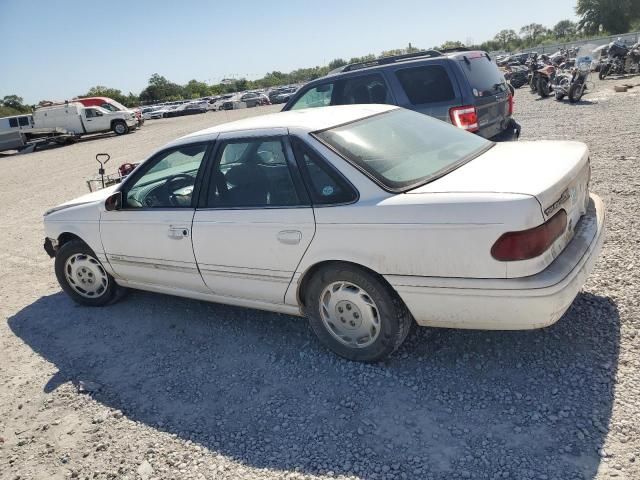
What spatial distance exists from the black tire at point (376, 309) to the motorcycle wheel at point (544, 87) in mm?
17842

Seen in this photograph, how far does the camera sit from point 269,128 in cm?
349

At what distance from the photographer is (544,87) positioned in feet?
59.4

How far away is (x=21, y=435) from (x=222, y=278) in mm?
1588

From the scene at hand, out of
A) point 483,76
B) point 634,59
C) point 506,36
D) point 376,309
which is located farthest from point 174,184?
point 506,36

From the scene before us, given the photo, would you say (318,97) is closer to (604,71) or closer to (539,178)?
(539,178)

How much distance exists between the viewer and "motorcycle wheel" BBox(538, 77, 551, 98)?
59.2 feet

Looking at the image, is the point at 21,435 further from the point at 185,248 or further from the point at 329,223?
the point at 329,223

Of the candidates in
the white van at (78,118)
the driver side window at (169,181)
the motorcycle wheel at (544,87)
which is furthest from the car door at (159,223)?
the white van at (78,118)

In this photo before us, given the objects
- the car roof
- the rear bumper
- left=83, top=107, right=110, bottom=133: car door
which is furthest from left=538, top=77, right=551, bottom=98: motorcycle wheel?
left=83, top=107, right=110, bottom=133: car door

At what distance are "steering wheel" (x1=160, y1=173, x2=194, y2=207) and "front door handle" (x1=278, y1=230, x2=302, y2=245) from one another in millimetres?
1078

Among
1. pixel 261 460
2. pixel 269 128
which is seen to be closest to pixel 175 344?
pixel 261 460

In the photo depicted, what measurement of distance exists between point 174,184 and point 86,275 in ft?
4.87

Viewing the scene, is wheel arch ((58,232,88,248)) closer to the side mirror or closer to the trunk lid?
the side mirror

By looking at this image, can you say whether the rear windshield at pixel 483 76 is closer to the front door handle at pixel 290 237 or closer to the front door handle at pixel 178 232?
A: the front door handle at pixel 290 237
